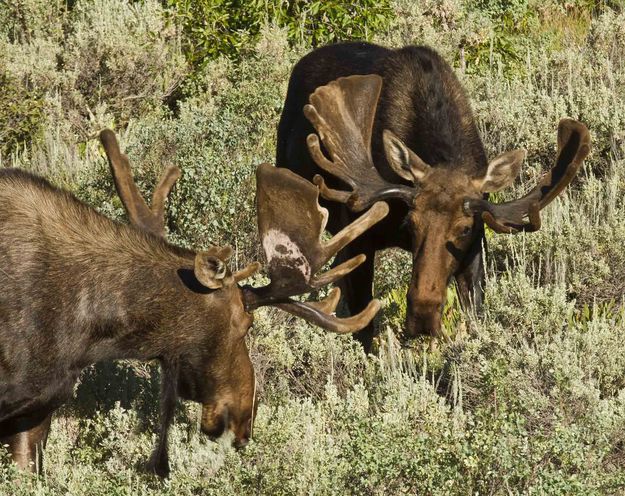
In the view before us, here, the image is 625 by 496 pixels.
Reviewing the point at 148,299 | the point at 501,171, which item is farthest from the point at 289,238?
the point at 501,171

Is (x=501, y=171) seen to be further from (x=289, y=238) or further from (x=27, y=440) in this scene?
(x=27, y=440)

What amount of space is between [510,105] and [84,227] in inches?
228

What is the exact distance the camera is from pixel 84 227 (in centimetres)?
633

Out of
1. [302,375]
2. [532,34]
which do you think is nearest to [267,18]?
[532,34]

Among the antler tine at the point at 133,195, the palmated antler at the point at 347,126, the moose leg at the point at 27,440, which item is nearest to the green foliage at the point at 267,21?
the palmated antler at the point at 347,126

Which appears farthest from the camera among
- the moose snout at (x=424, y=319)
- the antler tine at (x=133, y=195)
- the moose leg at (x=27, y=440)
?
the moose snout at (x=424, y=319)

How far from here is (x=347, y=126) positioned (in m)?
8.33

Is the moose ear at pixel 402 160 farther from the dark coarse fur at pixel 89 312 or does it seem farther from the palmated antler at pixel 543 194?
the dark coarse fur at pixel 89 312

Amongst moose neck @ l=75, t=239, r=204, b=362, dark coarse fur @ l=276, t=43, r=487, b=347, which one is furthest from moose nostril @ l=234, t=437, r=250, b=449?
dark coarse fur @ l=276, t=43, r=487, b=347

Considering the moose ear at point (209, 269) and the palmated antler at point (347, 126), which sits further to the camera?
the palmated antler at point (347, 126)

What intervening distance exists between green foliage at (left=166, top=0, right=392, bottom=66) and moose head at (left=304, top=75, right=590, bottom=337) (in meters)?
4.63

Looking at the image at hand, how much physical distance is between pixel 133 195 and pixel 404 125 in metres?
2.41

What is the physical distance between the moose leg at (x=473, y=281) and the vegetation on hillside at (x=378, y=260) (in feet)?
0.35

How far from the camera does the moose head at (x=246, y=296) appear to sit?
5.98 m
